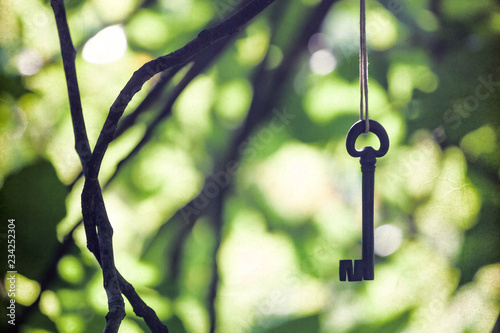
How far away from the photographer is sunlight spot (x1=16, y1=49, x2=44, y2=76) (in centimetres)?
82

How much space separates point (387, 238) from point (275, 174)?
237 millimetres

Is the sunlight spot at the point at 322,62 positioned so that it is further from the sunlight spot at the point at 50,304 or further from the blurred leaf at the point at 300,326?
the sunlight spot at the point at 50,304

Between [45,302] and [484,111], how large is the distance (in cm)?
90

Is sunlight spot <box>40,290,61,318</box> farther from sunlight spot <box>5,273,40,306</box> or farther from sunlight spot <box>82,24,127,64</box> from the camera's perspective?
sunlight spot <box>82,24,127,64</box>

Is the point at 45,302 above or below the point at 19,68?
below

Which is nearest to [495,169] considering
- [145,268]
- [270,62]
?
[270,62]

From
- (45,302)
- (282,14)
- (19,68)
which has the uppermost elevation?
(282,14)

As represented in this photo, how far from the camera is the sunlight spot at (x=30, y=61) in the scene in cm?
82

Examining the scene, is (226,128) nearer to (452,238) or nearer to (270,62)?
(270,62)

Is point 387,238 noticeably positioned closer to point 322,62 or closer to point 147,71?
point 322,62

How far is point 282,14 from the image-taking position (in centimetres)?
83

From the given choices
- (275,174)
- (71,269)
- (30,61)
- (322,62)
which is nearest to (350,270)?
(275,174)

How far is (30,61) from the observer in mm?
822

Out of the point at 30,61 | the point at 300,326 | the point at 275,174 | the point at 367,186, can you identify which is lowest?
the point at 300,326
